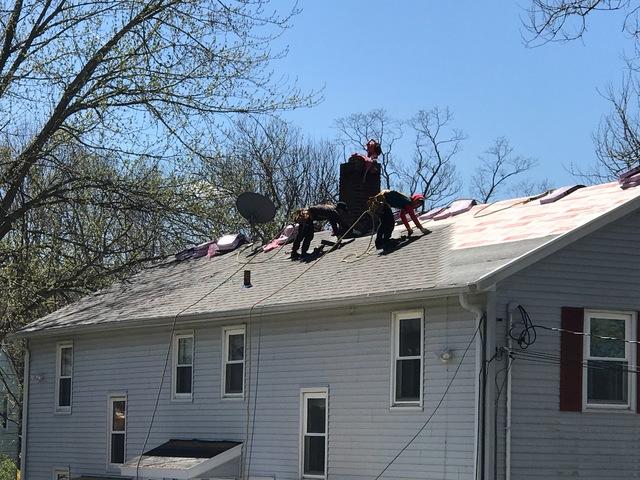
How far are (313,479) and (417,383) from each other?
2.93m

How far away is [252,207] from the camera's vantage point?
2577cm

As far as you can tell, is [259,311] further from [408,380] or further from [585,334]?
[585,334]

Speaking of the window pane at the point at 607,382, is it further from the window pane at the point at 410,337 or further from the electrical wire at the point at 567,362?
the window pane at the point at 410,337

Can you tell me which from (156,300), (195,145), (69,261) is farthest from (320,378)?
(69,261)

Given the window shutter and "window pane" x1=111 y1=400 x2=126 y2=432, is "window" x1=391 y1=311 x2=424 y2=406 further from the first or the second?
"window pane" x1=111 y1=400 x2=126 y2=432

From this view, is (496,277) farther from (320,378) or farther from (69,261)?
(69,261)

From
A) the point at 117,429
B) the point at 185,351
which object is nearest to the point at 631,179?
the point at 185,351

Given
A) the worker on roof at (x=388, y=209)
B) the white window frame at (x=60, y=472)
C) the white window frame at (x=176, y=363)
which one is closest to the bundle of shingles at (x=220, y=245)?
the white window frame at (x=176, y=363)

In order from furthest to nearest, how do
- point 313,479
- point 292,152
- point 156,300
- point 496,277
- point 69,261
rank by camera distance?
point 292,152 < point 69,261 < point 156,300 < point 313,479 < point 496,277

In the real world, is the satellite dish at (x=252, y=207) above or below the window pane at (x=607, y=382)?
above

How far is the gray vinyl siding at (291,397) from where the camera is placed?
55.8ft

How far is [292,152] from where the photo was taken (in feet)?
170

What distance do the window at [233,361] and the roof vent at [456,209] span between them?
4.45m

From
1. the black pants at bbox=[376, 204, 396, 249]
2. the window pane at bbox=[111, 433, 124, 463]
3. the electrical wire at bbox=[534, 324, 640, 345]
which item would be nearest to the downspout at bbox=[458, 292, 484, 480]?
the electrical wire at bbox=[534, 324, 640, 345]
